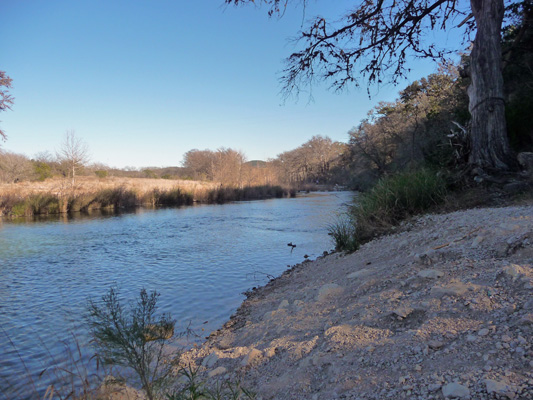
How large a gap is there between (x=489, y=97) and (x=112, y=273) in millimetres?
9236

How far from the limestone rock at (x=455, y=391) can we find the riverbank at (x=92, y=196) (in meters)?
24.5

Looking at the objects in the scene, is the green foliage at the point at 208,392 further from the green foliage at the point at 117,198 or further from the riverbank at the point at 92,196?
the green foliage at the point at 117,198

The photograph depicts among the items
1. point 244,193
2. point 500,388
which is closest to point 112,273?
point 500,388

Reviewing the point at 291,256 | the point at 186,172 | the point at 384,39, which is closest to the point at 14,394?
the point at 291,256

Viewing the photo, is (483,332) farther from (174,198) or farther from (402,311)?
(174,198)

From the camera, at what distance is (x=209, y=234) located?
544 inches

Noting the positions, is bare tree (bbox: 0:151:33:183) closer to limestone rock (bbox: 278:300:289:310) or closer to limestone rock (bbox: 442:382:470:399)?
limestone rock (bbox: 278:300:289:310)

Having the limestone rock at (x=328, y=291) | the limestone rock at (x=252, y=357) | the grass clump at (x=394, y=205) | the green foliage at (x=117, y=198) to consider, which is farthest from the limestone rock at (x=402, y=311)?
the green foliage at (x=117, y=198)

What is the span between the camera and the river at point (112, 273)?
14.8 feet

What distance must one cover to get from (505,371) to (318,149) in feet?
275

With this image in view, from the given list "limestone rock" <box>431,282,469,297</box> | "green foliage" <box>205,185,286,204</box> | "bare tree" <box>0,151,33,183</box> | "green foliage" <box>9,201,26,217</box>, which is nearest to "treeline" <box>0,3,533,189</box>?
"bare tree" <box>0,151,33,183</box>

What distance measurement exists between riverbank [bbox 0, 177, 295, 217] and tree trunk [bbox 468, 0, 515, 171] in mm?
23484

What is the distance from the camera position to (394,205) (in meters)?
7.08

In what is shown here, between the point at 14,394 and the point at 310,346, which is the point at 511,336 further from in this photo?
the point at 14,394
